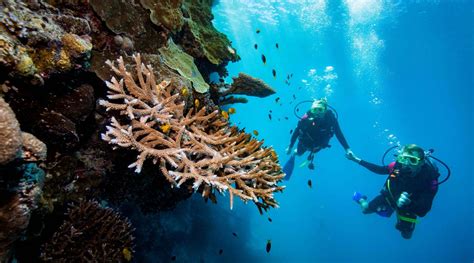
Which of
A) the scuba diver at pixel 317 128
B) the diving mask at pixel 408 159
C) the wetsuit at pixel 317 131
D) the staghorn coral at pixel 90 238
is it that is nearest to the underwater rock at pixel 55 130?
the staghorn coral at pixel 90 238

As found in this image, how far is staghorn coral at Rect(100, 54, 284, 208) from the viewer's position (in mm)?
2586

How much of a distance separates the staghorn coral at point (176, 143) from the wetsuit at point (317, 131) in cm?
968

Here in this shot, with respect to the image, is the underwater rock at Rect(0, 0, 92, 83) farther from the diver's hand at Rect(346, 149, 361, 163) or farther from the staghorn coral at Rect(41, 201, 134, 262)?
the diver's hand at Rect(346, 149, 361, 163)

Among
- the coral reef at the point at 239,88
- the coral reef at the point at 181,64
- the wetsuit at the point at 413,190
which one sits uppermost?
the wetsuit at the point at 413,190

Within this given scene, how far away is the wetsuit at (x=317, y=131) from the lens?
12.1m

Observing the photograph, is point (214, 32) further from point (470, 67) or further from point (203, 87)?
point (470, 67)

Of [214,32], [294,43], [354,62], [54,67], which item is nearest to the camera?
[54,67]

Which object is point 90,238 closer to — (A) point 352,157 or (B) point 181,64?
(B) point 181,64

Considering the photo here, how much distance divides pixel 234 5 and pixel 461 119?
41.6 metres

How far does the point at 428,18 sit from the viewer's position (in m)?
25.4

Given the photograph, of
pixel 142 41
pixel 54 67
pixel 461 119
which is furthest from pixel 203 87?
pixel 461 119

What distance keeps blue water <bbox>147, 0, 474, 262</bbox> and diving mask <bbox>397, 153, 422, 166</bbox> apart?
7.84 metres

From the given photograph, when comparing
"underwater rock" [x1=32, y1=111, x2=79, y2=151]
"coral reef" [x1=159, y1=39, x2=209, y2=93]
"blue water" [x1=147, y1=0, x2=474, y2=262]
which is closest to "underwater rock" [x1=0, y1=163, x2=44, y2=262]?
"underwater rock" [x1=32, y1=111, x2=79, y2=151]

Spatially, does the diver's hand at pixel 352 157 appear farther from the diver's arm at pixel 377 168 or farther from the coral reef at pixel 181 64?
the coral reef at pixel 181 64
